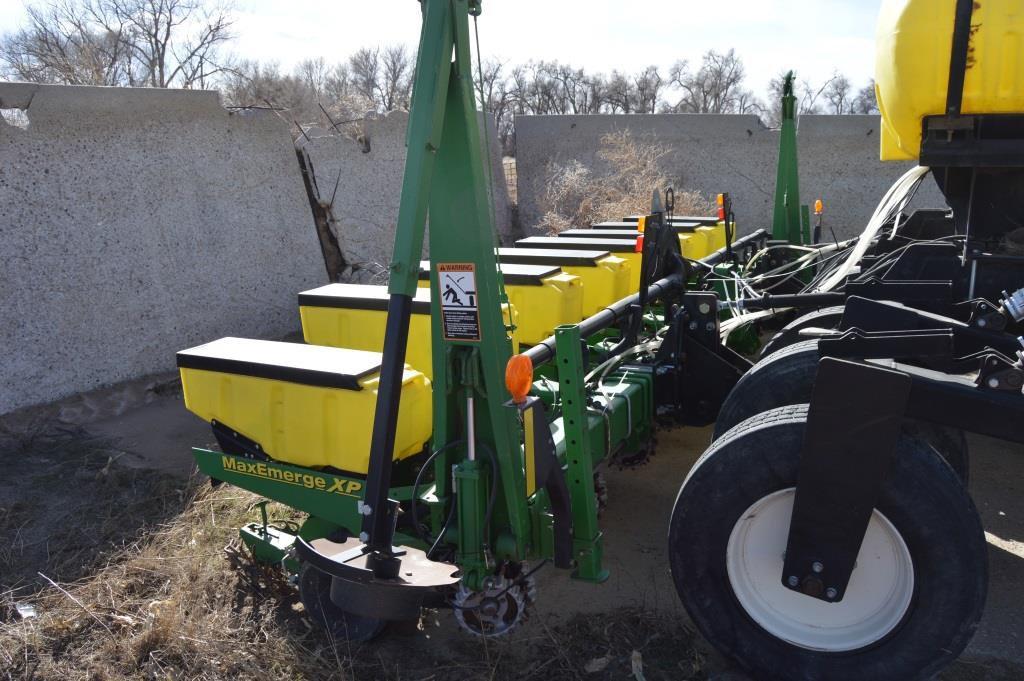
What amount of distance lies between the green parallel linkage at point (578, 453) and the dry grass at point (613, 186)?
7948 mm

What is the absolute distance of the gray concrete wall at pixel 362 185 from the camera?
7969 mm

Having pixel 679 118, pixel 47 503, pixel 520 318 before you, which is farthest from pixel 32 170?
pixel 679 118

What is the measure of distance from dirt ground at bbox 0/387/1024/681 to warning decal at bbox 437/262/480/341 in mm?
1182

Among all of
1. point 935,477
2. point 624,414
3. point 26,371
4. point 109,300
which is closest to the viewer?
point 935,477

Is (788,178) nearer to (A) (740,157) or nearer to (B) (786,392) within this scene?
(B) (786,392)

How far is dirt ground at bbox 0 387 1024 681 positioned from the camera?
112 inches

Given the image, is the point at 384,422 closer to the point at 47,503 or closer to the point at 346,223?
the point at 47,503

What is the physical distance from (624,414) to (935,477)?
4.93ft

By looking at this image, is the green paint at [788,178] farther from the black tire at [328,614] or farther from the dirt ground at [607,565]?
the black tire at [328,614]

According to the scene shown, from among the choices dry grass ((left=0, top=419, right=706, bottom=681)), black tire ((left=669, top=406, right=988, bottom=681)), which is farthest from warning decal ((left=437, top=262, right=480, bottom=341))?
dry grass ((left=0, top=419, right=706, bottom=681))

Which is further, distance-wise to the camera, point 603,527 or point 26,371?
point 26,371

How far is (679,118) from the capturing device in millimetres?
12703

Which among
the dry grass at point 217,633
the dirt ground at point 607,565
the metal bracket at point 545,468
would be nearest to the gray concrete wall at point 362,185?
the dirt ground at point 607,565

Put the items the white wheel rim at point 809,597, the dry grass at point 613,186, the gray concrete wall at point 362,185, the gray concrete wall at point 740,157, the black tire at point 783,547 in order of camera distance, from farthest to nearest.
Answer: the gray concrete wall at point 740,157
the dry grass at point 613,186
the gray concrete wall at point 362,185
the white wheel rim at point 809,597
the black tire at point 783,547
